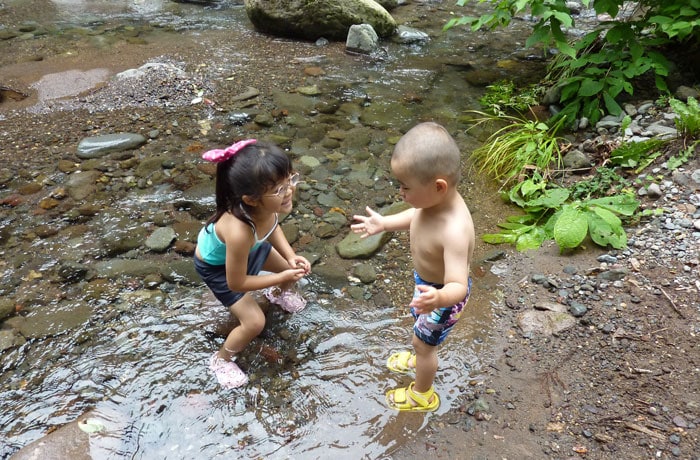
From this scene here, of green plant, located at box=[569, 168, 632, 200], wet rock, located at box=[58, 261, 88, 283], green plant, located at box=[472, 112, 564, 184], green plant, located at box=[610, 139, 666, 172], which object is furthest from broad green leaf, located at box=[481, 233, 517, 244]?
wet rock, located at box=[58, 261, 88, 283]

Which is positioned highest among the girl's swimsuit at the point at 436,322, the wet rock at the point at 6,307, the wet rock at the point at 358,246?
the girl's swimsuit at the point at 436,322

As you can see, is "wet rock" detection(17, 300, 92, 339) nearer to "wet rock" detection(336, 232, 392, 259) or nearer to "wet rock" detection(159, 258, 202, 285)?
"wet rock" detection(159, 258, 202, 285)

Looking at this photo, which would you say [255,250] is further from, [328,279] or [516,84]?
[516,84]

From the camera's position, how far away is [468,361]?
2.82m

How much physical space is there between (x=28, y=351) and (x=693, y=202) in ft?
14.8

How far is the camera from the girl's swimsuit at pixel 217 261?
2.54 meters

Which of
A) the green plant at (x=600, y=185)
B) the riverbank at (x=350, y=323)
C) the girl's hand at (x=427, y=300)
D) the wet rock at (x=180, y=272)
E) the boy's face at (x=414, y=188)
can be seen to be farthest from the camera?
the green plant at (x=600, y=185)

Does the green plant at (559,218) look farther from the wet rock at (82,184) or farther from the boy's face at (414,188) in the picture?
the wet rock at (82,184)

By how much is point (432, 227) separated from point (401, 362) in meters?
1.05

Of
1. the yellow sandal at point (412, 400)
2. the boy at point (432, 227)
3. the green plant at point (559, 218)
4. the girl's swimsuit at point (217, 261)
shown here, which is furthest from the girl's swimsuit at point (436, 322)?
the green plant at point (559, 218)

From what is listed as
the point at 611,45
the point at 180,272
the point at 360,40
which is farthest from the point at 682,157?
the point at 360,40

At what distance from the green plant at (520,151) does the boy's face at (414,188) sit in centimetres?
256

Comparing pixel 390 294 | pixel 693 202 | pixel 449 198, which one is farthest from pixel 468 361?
pixel 693 202

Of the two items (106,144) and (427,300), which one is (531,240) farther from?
(106,144)
